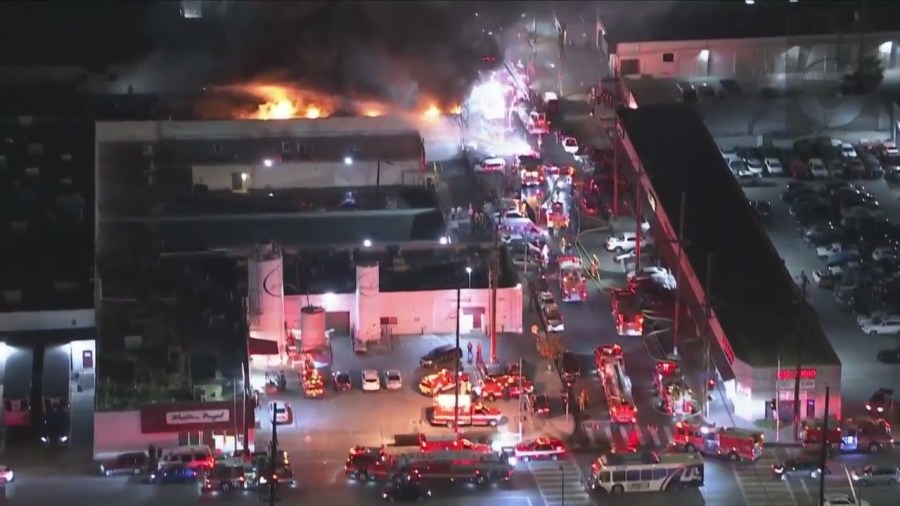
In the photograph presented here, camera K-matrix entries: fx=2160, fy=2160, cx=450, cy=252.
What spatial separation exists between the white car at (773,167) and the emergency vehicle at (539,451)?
8.01 meters

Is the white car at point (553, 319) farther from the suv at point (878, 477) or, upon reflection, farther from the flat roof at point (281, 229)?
the suv at point (878, 477)

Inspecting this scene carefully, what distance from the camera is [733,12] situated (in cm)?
3027

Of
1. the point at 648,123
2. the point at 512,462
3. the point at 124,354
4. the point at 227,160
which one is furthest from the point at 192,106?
the point at 512,462

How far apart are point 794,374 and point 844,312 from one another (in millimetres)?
2706

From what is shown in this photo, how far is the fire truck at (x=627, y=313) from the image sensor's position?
2270 cm

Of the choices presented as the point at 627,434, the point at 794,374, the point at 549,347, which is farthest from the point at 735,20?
the point at 627,434

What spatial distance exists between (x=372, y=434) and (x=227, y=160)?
652 centimetres

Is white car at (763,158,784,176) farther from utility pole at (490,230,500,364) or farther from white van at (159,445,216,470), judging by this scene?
white van at (159,445,216,470)

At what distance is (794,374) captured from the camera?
20766 mm

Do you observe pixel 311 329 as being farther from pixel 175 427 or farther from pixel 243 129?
pixel 243 129

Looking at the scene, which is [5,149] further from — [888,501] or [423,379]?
[888,501]

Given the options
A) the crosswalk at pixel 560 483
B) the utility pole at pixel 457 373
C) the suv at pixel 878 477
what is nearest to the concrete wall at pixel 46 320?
the utility pole at pixel 457 373

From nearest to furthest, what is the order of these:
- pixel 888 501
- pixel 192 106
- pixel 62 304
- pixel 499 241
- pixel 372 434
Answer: pixel 888 501, pixel 372 434, pixel 62 304, pixel 499 241, pixel 192 106

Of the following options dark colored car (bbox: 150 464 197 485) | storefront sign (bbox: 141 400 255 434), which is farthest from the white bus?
dark colored car (bbox: 150 464 197 485)
